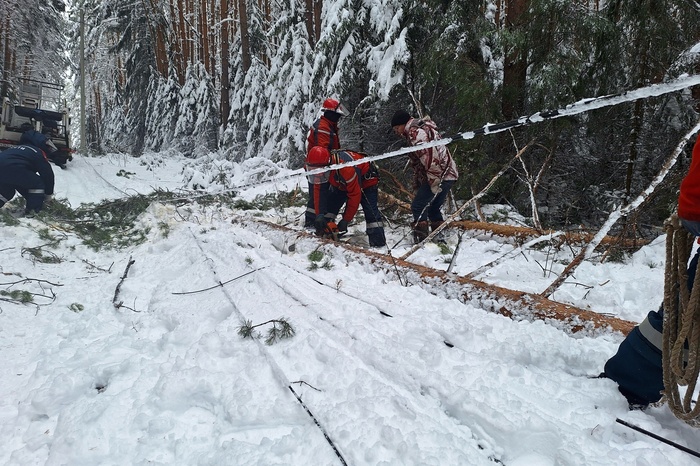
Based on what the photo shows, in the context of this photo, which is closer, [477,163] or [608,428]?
[608,428]

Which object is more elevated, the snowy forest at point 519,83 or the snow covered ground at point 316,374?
the snowy forest at point 519,83

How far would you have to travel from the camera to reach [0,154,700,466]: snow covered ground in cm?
155

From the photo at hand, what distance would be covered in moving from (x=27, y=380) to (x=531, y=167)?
650 centimetres

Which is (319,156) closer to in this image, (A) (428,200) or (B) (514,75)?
(A) (428,200)

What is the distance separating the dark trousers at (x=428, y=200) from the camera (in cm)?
519

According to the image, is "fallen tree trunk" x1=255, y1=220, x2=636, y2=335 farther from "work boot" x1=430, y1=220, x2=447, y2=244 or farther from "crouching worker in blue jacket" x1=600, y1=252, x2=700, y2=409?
"work boot" x1=430, y1=220, x2=447, y2=244

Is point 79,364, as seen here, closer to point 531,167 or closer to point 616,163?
point 531,167

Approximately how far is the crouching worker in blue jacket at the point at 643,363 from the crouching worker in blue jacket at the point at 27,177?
7761mm

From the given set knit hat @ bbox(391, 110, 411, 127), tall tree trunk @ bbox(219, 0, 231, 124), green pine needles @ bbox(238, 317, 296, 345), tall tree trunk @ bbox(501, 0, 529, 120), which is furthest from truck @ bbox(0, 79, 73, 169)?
green pine needles @ bbox(238, 317, 296, 345)

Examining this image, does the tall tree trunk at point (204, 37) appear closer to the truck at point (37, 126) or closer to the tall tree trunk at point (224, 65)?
the tall tree trunk at point (224, 65)

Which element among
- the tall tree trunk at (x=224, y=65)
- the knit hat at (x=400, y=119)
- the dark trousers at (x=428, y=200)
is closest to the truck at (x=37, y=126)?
the tall tree trunk at (x=224, y=65)

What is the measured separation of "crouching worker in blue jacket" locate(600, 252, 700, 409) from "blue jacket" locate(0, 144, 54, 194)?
8135 millimetres

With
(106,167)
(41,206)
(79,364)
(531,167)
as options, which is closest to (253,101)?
(106,167)

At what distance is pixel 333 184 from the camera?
18.0 feet
